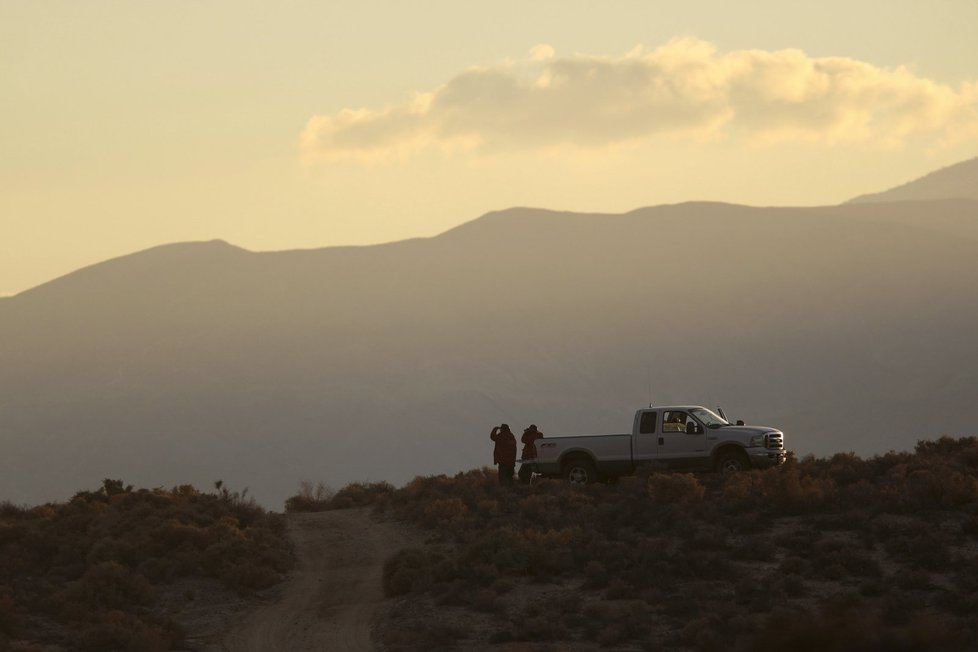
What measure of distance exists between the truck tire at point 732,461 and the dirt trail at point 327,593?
7.84 metres

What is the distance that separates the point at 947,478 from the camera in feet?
86.5

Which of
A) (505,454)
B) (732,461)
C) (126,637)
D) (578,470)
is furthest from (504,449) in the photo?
(126,637)

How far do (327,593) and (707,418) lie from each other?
11.9m

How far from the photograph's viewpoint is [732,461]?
1283 inches

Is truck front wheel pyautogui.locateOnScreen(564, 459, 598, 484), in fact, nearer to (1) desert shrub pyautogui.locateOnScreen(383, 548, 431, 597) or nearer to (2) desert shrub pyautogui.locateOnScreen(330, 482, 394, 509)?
(2) desert shrub pyautogui.locateOnScreen(330, 482, 394, 509)

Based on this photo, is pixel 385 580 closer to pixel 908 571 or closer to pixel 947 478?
pixel 908 571

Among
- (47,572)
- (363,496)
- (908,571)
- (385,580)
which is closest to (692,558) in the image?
(908,571)

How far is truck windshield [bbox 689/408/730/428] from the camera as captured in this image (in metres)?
32.7

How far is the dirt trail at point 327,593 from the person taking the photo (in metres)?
21.2

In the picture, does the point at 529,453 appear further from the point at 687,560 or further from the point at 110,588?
the point at 110,588

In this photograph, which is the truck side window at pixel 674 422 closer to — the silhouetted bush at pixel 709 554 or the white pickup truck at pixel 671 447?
the white pickup truck at pixel 671 447

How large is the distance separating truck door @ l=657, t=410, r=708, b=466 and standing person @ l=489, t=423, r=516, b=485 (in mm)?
4609

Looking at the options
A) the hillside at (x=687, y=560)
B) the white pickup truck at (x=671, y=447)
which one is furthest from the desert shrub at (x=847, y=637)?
the white pickup truck at (x=671, y=447)

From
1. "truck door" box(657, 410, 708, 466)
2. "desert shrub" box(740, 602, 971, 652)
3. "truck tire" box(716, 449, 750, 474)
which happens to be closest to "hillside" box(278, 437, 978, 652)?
"truck tire" box(716, 449, 750, 474)
